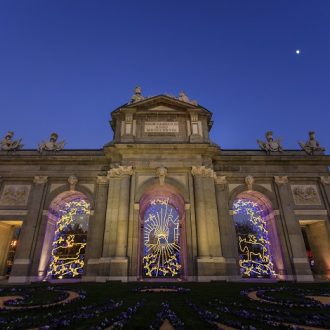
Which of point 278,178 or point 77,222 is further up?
point 278,178

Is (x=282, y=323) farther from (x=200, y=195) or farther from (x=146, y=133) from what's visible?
(x=146, y=133)

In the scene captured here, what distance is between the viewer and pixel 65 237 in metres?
19.7

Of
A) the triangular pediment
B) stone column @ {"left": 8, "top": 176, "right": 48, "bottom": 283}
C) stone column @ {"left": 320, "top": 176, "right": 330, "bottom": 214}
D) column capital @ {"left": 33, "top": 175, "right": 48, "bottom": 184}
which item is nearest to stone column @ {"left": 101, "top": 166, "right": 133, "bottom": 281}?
column capital @ {"left": 33, "top": 175, "right": 48, "bottom": 184}

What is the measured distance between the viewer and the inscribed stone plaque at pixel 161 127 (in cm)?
2019

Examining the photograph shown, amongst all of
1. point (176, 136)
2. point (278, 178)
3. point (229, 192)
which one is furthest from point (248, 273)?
point (176, 136)

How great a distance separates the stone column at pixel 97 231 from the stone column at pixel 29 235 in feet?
12.9

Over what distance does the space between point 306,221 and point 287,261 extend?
376 cm

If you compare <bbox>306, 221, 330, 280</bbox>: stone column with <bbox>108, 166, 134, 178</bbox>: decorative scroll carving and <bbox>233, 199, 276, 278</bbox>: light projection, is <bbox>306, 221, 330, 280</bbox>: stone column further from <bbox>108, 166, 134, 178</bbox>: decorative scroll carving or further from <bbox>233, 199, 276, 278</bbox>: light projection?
<bbox>108, 166, 134, 178</bbox>: decorative scroll carving

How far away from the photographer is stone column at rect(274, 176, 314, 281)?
16656 mm

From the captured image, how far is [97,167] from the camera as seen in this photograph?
780 inches

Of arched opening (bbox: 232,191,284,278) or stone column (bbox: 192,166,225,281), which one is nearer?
stone column (bbox: 192,166,225,281)

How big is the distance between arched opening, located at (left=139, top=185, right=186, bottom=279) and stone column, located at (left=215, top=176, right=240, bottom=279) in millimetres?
2868

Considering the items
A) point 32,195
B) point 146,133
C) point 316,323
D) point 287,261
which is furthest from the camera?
point 146,133

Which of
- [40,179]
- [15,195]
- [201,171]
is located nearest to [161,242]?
[201,171]
